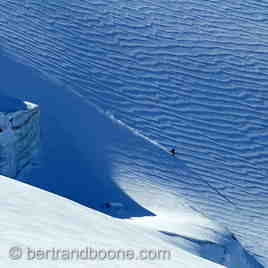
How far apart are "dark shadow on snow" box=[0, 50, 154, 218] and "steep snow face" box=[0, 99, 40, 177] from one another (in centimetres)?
43

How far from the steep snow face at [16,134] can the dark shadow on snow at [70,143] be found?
1.42 feet

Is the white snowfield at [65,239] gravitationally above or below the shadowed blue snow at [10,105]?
above

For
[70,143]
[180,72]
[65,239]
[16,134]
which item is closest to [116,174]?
[70,143]

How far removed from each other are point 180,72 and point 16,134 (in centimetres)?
709

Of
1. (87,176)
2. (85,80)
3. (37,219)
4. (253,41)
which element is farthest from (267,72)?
(37,219)

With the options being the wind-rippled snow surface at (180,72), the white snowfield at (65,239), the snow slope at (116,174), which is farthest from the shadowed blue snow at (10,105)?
the white snowfield at (65,239)

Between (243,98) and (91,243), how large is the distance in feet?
42.8

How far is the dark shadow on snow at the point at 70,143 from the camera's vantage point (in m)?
→ 13.6

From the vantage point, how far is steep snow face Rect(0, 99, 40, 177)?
474 inches

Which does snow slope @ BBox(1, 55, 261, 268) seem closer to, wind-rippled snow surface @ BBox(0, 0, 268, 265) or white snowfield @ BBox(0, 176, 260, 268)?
wind-rippled snow surface @ BBox(0, 0, 268, 265)

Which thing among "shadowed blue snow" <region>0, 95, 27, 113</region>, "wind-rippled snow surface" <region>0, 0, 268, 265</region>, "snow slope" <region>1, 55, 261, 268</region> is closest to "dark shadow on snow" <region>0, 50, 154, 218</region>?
"snow slope" <region>1, 55, 261, 268</region>

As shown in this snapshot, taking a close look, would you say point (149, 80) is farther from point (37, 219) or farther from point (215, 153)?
point (37, 219)

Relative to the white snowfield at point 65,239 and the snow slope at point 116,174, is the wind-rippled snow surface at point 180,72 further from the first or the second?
the white snowfield at point 65,239

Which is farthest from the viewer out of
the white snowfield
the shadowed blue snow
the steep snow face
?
the shadowed blue snow
